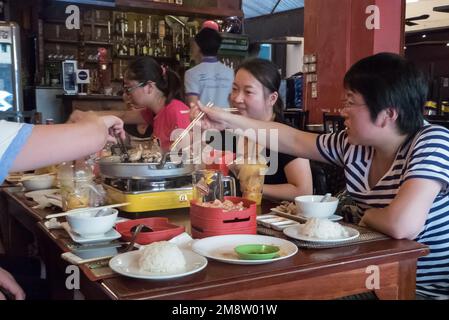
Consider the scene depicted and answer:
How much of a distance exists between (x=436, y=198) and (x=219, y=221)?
72 centimetres

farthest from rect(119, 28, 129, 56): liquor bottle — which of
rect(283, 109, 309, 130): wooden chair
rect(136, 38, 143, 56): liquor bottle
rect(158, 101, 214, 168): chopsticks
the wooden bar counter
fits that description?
rect(158, 101, 214, 168): chopsticks

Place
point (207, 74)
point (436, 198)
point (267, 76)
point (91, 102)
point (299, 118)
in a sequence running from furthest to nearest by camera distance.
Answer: point (91, 102) → point (299, 118) → point (207, 74) → point (267, 76) → point (436, 198)

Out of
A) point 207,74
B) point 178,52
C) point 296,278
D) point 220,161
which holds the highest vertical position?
point 178,52

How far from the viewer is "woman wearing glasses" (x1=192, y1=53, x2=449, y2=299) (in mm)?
1433

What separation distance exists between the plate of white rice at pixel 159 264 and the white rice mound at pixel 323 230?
351 mm

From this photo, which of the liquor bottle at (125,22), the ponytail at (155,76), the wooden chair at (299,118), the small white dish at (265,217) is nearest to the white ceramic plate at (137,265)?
the small white dish at (265,217)

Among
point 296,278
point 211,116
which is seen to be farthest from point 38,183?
point 296,278

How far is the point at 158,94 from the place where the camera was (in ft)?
11.6

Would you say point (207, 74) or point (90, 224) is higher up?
point (207, 74)

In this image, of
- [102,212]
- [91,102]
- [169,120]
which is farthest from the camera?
[91,102]

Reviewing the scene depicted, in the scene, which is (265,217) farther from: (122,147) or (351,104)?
(122,147)

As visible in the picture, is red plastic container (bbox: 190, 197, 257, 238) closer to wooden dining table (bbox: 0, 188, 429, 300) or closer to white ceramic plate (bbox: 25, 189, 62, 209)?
wooden dining table (bbox: 0, 188, 429, 300)
